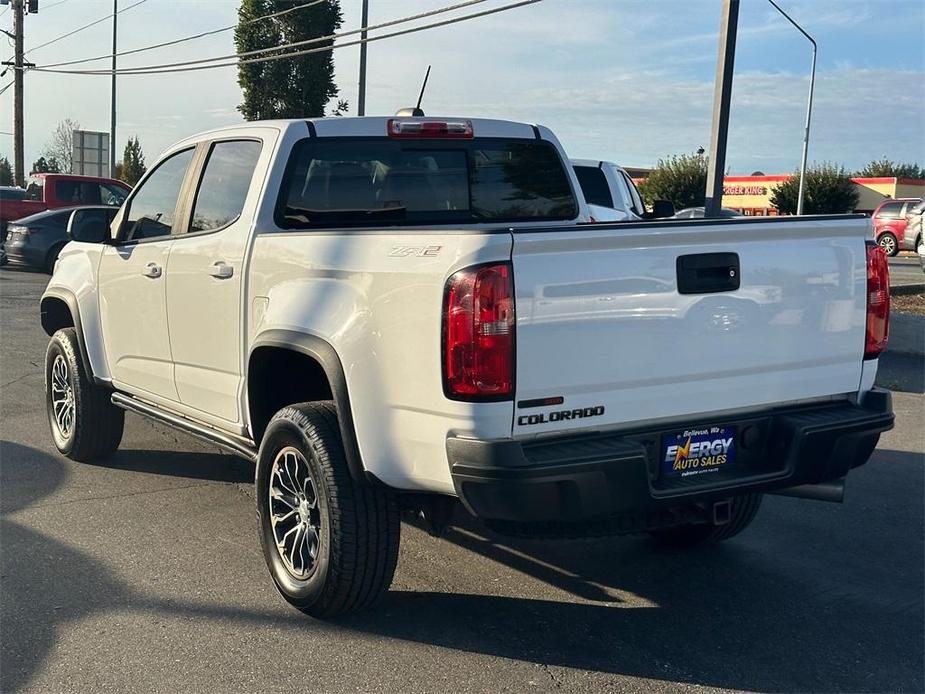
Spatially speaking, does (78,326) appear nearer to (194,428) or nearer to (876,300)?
(194,428)

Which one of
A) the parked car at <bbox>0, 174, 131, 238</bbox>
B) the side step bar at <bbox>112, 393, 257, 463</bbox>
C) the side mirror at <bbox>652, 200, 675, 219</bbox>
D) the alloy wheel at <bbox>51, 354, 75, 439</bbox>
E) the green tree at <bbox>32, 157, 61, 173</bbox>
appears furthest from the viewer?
the green tree at <bbox>32, 157, 61, 173</bbox>

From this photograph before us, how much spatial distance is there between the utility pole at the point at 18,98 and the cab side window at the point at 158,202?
111ft

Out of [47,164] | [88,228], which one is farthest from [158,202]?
[47,164]

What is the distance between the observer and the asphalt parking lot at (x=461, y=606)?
11.7ft

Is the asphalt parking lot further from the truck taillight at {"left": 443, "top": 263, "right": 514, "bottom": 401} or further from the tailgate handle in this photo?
the tailgate handle

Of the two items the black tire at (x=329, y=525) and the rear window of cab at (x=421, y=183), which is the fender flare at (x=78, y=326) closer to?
the rear window of cab at (x=421, y=183)

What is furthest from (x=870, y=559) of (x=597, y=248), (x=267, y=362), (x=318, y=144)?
(x=318, y=144)

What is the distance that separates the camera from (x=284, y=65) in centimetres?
3134

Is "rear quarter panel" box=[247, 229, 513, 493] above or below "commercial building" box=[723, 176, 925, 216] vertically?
below

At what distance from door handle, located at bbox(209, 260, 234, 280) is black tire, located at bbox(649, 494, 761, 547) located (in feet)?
7.56

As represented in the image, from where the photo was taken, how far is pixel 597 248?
340 centimetres

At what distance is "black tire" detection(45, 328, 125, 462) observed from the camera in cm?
611

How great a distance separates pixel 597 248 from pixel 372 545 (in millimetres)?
1401

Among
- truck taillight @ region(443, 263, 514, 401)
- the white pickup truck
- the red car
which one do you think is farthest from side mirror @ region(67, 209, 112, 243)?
the red car
